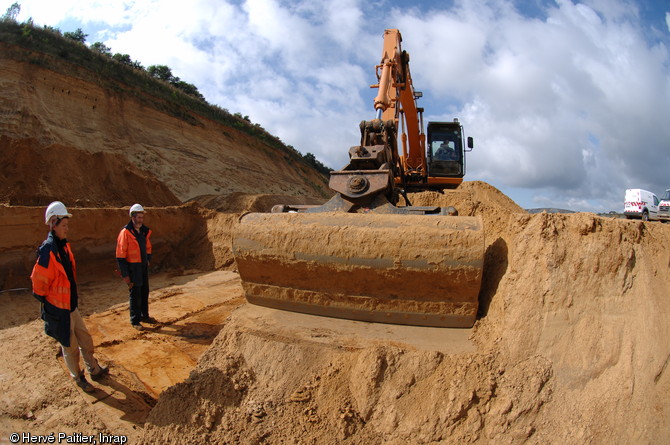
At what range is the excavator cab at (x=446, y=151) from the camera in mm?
11078

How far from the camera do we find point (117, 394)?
3.53 meters

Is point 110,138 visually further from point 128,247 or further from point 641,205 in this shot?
point 641,205

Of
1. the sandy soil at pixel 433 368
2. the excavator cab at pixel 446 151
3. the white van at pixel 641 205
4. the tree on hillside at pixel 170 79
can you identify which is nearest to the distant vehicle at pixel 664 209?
the white van at pixel 641 205

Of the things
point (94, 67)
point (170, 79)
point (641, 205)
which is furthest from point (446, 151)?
point (170, 79)

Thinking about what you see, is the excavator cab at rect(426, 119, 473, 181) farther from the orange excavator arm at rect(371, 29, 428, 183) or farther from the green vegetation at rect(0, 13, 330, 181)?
the green vegetation at rect(0, 13, 330, 181)

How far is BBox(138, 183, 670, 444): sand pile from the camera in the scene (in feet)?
8.54

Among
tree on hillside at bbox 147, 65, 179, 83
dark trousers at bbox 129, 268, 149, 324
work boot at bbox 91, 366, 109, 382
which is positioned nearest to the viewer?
work boot at bbox 91, 366, 109, 382

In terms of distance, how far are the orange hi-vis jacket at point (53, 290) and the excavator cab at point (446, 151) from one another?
9299 millimetres

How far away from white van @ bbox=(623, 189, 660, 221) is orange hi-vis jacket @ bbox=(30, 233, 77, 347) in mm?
19740

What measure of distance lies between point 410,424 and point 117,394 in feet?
8.20

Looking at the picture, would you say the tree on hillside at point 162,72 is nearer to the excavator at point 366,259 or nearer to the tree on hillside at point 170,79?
the tree on hillside at point 170,79

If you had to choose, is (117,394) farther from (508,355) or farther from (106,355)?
(508,355)

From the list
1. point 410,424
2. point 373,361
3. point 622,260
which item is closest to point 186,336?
point 373,361

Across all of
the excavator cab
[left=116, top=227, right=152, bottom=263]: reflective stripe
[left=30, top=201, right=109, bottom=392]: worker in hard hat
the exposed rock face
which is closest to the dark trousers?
[left=116, top=227, right=152, bottom=263]: reflective stripe
